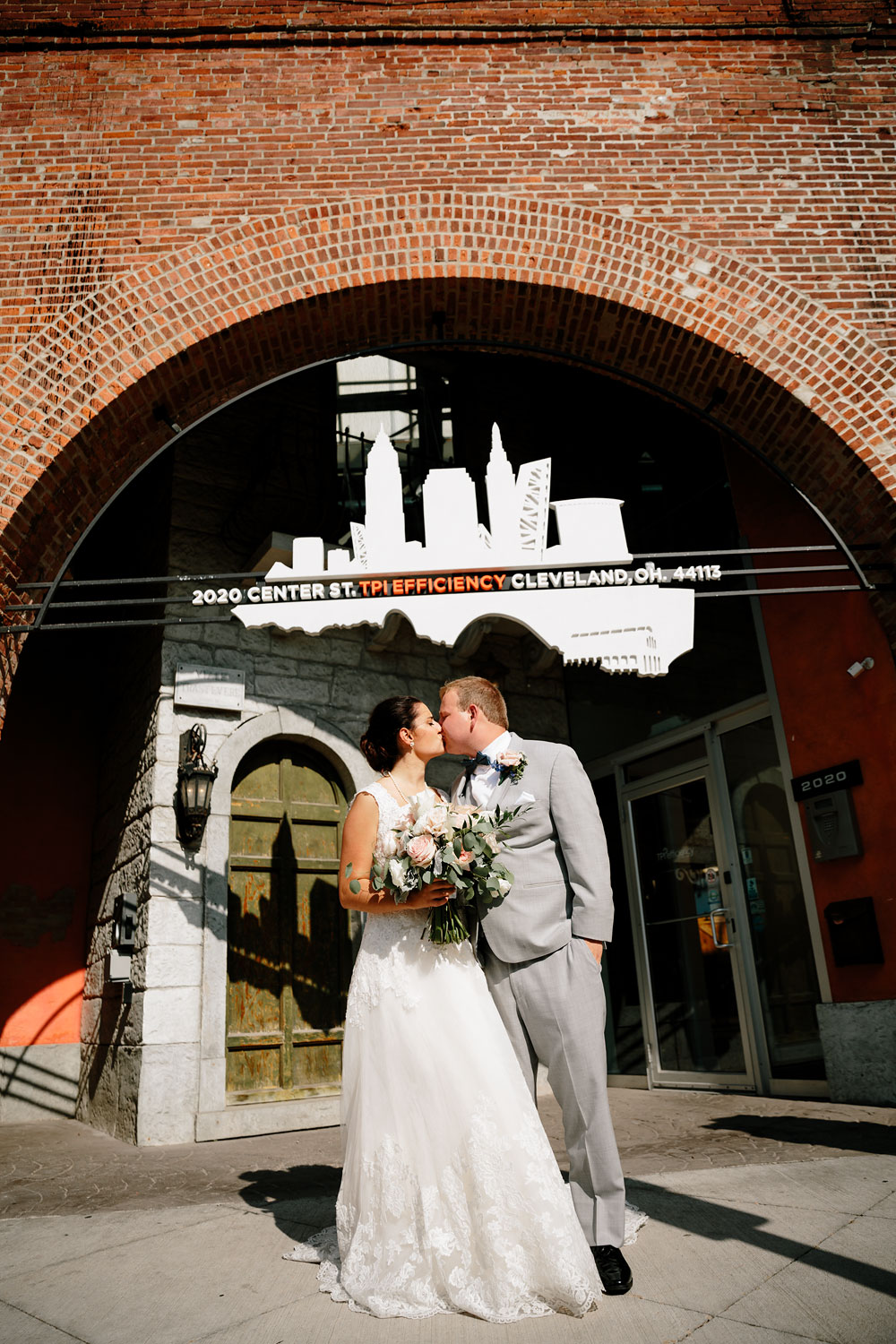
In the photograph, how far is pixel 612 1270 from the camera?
111 inches

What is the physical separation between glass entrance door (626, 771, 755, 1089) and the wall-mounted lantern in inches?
163

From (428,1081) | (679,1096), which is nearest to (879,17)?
(428,1081)

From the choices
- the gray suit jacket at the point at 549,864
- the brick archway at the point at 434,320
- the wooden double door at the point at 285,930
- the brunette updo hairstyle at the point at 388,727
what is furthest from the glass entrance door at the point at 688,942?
the brunette updo hairstyle at the point at 388,727

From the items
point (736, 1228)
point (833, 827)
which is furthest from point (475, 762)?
point (833, 827)

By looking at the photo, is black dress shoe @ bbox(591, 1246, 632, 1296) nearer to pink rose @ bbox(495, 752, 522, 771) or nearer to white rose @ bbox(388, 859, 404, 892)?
white rose @ bbox(388, 859, 404, 892)

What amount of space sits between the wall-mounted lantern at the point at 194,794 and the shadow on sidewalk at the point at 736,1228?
4.35 metres

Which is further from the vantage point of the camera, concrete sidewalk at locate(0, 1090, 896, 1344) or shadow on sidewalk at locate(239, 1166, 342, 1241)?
shadow on sidewalk at locate(239, 1166, 342, 1241)

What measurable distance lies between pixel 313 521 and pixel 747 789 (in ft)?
15.6

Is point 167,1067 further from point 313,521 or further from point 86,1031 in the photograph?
point 313,521

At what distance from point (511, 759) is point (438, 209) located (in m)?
4.45

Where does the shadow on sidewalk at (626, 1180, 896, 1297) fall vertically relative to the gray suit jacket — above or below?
below

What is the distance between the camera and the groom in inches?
118

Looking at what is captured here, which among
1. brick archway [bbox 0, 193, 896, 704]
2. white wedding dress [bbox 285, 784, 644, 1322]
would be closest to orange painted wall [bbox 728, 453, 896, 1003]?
brick archway [bbox 0, 193, 896, 704]

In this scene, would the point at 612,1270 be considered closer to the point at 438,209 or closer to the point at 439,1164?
the point at 439,1164
